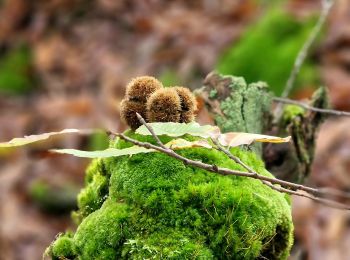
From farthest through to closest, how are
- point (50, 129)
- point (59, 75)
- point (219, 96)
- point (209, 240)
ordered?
point (59, 75) → point (50, 129) → point (219, 96) → point (209, 240)

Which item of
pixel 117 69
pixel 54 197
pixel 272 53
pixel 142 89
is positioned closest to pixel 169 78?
pixel 117 69

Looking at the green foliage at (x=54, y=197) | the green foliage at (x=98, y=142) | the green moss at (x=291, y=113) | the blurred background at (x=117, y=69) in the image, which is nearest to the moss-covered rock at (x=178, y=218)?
the green moss at (x=291, y=113)

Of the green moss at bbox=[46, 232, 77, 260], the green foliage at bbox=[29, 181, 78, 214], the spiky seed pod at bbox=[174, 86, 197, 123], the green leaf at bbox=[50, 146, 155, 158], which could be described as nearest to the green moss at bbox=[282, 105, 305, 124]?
the spiky seed pod at bbox=[174, 86, 197, 123]

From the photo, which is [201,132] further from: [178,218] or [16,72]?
[16,72]

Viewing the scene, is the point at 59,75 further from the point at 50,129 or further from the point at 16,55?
the point at 50,129

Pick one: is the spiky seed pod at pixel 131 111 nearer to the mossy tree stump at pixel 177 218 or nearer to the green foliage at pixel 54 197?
the mossy tree stump at pixel 177 218

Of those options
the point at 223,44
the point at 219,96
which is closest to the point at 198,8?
the point at 223,44

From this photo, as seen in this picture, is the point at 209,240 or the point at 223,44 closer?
the point at 209,240
